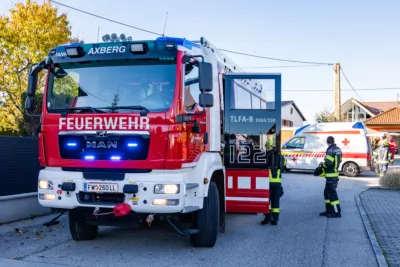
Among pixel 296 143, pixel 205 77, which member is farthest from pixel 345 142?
pixel 205 77

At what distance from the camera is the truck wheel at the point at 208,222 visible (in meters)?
6.33

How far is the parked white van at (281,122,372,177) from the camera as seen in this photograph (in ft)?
63.6

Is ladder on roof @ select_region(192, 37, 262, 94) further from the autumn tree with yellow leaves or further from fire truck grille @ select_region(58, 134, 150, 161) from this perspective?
the autumn tree with yellow leaves

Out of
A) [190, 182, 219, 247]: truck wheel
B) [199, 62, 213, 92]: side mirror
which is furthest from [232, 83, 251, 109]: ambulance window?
[199, 62, 213, 92]: side mirror

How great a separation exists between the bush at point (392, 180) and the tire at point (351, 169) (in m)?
4.92

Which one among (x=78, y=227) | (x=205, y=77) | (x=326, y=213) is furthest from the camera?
(x=326, y=213)

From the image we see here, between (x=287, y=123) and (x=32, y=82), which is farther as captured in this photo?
(x=287, y=123)

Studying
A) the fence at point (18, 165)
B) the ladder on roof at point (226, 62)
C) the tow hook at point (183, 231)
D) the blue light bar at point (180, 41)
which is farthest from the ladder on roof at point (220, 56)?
the fence at point (18, 165)

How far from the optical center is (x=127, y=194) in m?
5.59

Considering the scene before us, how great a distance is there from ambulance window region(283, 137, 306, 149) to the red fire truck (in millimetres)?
14751

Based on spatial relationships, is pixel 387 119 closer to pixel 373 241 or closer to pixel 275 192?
pixel 275 192

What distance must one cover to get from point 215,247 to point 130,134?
230 centimetres

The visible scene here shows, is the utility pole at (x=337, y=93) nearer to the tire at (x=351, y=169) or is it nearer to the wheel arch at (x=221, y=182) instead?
the tire at (x=351, y=169)

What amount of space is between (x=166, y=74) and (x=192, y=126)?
0.78 m
